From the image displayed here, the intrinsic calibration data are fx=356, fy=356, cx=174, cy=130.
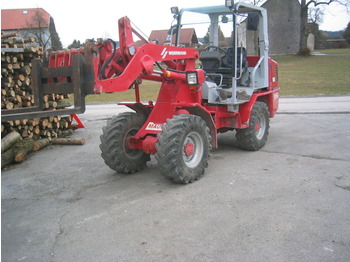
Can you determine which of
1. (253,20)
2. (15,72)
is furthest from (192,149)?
(15,72)

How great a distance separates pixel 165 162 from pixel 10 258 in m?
2.22

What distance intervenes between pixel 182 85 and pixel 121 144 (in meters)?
1.38

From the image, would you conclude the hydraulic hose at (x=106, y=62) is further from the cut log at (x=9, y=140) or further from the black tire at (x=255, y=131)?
the cut log at (x=9, y=140)

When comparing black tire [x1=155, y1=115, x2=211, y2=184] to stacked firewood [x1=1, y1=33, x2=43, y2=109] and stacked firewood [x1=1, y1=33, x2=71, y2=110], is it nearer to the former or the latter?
stacked firewood [x1=1, y1=33, x2=71, y2=110]

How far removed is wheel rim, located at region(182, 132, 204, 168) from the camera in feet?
17.5

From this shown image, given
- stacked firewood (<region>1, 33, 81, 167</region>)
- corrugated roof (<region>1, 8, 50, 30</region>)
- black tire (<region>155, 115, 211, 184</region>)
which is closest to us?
black tire (<region>155, 115, 211, 184</region>)

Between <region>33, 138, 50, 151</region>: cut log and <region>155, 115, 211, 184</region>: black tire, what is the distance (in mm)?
4187

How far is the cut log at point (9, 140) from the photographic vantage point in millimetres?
7141

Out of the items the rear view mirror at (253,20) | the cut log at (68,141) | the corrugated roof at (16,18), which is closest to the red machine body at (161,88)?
the rear view mirror at (253,20)

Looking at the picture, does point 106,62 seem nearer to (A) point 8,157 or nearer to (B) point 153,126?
(B) point 153,126

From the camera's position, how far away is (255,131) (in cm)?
707

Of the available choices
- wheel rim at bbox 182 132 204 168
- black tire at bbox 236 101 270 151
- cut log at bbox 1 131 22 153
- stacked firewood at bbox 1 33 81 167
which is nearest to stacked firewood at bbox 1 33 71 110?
stacked firewood at bbox 1 33 81 167

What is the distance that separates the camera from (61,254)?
3557mm

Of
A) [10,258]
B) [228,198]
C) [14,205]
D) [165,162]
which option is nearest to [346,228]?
[228,198]
